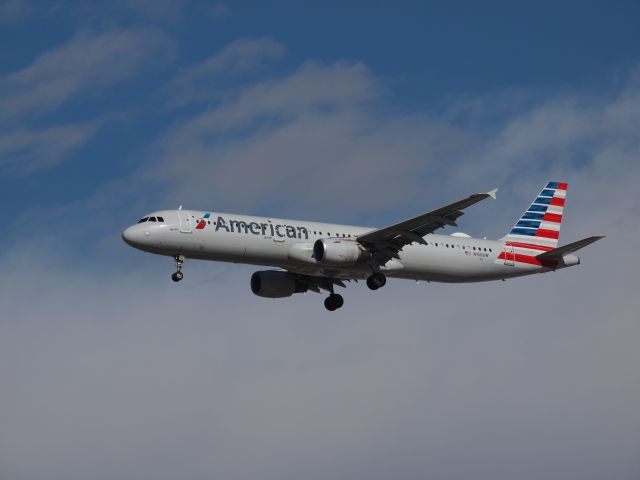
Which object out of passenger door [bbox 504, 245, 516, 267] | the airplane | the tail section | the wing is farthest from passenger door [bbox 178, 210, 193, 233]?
the tail section

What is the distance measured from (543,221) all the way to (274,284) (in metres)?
16.3

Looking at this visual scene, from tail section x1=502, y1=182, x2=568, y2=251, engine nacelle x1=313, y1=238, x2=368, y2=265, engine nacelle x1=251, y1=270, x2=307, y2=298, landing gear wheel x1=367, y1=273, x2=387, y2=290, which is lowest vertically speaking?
landing gear wheel x1=367, y1=273, x2=387, y2=290

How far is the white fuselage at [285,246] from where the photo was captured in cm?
5662

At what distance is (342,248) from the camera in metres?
58.3

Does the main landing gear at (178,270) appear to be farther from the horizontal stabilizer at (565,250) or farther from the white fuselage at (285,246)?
the horizontal stabilizer at (565,250)

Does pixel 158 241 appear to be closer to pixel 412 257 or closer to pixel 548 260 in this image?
pixel 412 257

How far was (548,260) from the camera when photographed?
64500 mm

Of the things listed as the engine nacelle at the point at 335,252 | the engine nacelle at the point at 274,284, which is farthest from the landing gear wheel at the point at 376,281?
the engine nacelle at the point at 274,284

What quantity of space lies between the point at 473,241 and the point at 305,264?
10783 mm

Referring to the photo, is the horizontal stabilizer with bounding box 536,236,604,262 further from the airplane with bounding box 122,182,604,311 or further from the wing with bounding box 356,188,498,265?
the wing with bounding box 356,188,498,265

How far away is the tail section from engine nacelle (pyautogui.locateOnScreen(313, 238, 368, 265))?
1149 cm

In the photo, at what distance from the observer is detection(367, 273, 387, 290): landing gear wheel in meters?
60.5

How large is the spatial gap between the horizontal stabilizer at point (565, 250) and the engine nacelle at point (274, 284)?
13.6m

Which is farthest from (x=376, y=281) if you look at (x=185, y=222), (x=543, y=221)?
(x=543, y=221)
